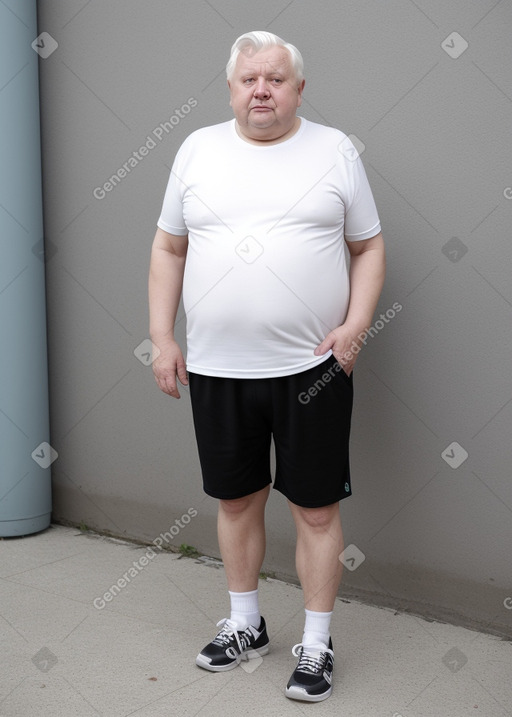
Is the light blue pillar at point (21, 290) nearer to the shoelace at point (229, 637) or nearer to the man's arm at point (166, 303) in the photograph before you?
the man's arm at point (166, 303)

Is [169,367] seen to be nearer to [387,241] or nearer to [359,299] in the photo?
[359,299]

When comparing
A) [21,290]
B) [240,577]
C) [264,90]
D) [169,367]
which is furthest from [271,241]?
[21,290]

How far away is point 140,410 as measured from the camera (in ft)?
11.1

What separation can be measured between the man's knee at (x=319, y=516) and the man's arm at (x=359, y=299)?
367 mm

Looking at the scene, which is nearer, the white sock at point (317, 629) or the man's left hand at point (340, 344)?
the man's left hand at point (340, 344)

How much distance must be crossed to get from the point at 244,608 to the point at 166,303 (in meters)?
0.88

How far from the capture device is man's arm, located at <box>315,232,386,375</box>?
227 cm

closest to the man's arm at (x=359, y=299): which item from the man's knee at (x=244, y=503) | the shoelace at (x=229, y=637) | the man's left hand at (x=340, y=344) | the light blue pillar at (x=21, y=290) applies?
the man's left hand at (x=340, y=344)

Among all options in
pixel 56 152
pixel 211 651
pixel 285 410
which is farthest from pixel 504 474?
pixel 56 152

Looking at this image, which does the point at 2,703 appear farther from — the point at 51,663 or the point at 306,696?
the point at 306,696

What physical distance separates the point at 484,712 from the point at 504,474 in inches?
26.0

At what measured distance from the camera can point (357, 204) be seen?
89.8 inches

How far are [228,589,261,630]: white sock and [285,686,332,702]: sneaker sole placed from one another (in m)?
0.27

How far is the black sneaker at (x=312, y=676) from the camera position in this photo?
2.28m
